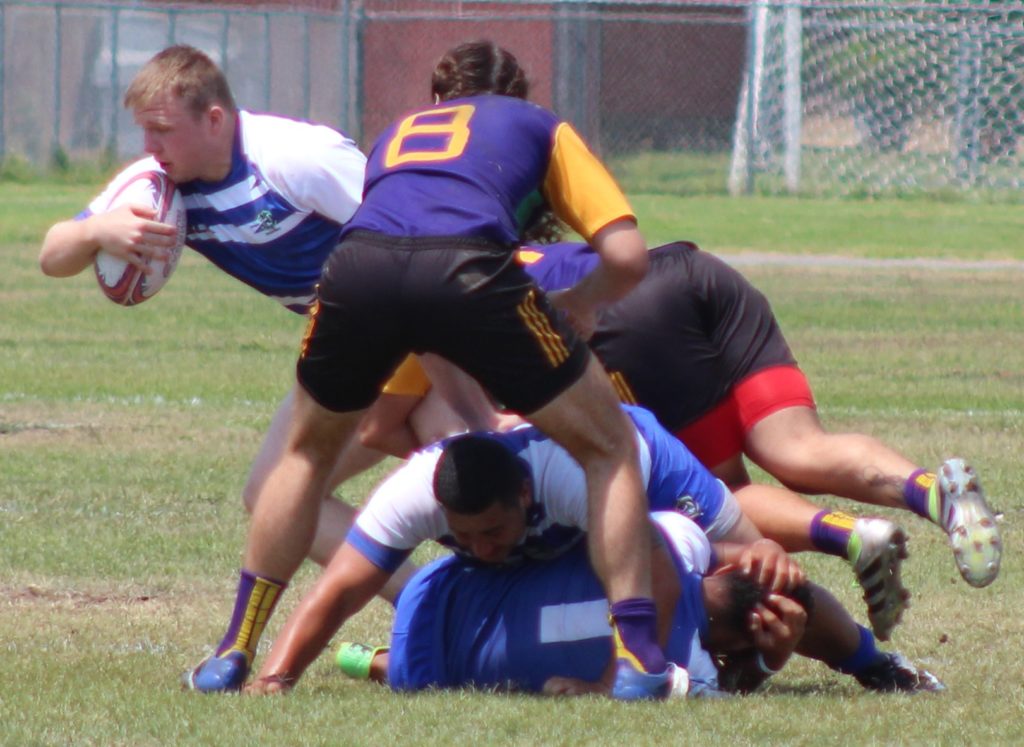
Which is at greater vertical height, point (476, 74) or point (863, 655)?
point (476, 74)

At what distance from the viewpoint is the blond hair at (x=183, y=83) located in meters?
5.14

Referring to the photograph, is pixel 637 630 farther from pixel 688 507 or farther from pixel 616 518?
pixel 688 507

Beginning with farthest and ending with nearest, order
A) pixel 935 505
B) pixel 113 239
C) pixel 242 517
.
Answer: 1. pixel 242 517
2. pixel 935 505
3. pixel 113 239

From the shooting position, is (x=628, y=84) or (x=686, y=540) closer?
(x=686, y=540)

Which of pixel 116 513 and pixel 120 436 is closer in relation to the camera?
pixel 116 513

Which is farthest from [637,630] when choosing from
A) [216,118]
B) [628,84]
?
[628,84]

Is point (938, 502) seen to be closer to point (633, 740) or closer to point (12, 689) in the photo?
point (633, 740)

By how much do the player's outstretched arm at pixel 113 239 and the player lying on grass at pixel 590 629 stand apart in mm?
1111

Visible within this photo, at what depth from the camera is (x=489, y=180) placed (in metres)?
4.58

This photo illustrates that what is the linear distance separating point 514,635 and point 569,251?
1361 millimetres

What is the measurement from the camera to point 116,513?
23.9 feet

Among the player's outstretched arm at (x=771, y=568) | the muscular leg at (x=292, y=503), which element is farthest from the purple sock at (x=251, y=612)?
the player's outstretched arm at (x=771, y=568)

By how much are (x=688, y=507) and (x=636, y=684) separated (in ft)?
2.40

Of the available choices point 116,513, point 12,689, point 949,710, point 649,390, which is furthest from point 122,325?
point 949,710
